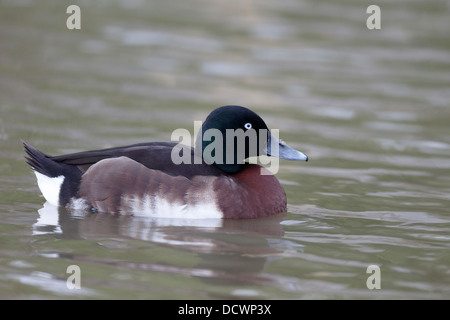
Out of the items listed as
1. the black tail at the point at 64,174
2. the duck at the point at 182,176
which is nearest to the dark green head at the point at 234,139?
the duck at the point at 182,176

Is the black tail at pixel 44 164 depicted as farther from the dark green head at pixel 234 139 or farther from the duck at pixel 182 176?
the dark green head at pixel 234 139

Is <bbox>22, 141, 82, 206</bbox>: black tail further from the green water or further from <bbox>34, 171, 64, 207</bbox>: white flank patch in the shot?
the green water

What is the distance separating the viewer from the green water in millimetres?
6316

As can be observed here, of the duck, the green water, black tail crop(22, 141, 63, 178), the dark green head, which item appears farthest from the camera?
black tail crop(22, 141, 63, 178)

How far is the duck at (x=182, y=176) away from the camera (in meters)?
7.54

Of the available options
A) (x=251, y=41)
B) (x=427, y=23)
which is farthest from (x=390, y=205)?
(x=427, y=23)

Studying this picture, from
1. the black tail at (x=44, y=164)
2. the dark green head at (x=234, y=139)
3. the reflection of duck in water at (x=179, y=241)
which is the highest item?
the dark green head at (x=234, y=139)

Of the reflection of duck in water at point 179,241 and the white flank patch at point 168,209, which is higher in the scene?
the white flank patch at point 168,209

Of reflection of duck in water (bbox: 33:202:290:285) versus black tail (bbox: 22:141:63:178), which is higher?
black tail (bbox: 22:141:63:178)

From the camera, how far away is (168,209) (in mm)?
7562

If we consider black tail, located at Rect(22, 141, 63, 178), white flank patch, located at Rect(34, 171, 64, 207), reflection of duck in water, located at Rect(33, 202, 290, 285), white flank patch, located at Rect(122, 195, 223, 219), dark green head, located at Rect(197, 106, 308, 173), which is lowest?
reflection of duck in water, located at Rect(33, 202, 290, 285)

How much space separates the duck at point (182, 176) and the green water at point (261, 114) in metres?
0.15

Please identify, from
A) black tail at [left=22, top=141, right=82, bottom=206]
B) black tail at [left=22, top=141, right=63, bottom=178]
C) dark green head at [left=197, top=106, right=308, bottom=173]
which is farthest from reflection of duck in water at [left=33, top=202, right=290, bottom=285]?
dark green head at [left=197, top=106, right=308, bottom=173]

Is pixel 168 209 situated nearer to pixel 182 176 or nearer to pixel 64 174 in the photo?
pixel 182 176
